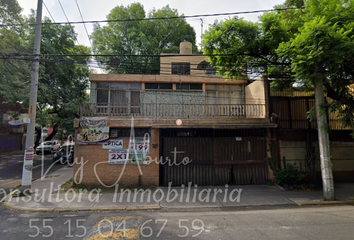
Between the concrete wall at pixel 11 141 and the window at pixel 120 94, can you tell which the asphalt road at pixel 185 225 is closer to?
the window at pixel 120 94

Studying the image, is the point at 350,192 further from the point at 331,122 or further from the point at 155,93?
the point at 155,93

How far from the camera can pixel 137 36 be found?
23859 millimetres

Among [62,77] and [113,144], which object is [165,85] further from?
[62,77]

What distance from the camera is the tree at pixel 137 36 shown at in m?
23.3

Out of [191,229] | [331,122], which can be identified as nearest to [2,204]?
[191,229]

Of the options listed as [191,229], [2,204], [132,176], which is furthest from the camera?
[132,176]

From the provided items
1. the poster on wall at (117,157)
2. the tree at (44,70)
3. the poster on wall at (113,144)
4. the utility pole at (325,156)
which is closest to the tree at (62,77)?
the tree at (44,70)

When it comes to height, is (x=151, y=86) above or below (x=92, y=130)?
above

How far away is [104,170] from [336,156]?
11.7 metres

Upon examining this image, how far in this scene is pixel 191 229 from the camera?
529 centimetres

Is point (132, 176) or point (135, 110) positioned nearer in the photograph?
point (132, 176)

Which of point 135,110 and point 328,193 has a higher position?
point 135,110

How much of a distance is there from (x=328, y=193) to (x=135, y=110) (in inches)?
451

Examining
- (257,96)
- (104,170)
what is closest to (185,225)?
(104,170)
